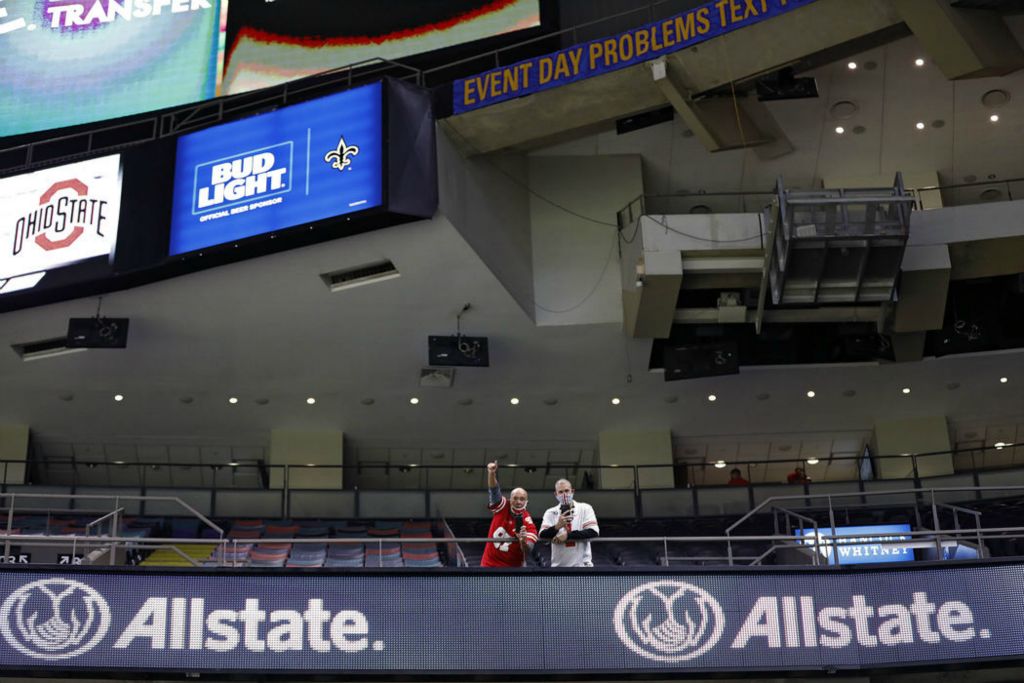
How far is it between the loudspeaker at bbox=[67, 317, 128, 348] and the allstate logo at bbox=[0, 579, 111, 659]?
23.8 ft

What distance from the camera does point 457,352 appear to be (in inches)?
771

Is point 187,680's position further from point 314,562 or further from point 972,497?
point 972,497

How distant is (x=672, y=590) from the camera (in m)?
11.7

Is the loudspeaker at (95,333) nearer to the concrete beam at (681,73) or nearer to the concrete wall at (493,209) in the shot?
the concrete wall at (493,209)

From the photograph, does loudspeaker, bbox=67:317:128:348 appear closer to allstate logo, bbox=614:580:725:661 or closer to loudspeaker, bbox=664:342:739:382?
loudspeaker, bbox=664:342:739:382

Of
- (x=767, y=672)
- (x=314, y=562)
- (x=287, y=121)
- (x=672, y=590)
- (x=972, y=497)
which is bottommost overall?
(x=767, y=672)

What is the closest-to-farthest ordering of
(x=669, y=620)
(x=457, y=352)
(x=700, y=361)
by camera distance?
(x=669, y=620) → (x=457, y=352) → (x=700, y=361)

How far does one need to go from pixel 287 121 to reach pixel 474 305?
13.0 feet

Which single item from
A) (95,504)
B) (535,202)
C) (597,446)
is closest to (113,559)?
(95,504)

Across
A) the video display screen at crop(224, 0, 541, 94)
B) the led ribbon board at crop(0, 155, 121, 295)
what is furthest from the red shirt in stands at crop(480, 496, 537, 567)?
the video display screen at crop(224, 0, 541, 94)

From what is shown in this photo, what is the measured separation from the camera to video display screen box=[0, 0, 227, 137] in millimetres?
20281

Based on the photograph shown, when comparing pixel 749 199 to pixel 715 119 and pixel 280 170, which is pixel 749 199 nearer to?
pixel 715 119

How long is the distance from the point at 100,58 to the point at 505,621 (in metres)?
13.4

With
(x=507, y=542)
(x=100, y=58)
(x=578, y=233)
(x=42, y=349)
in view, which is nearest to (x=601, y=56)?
(x=578, y=233)
